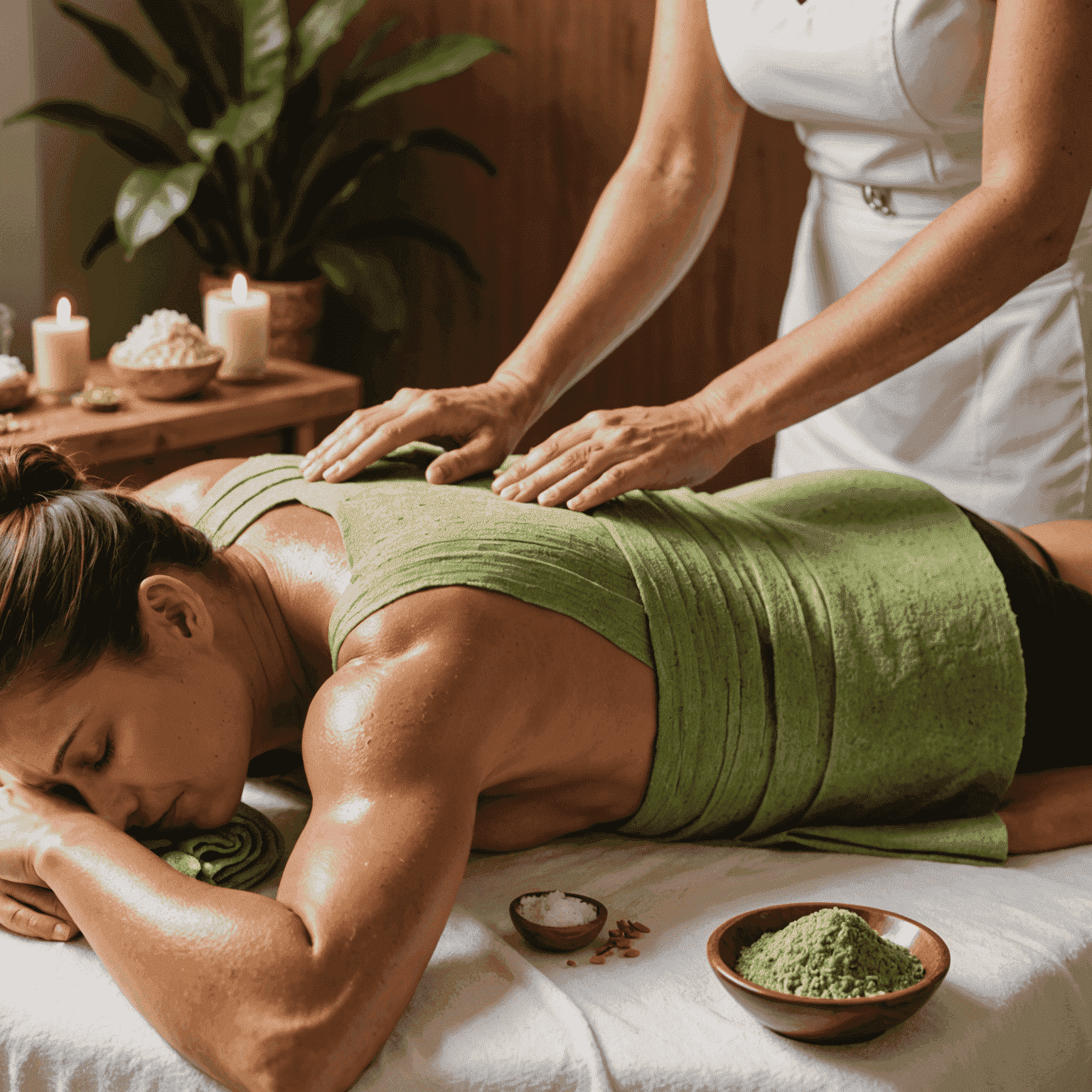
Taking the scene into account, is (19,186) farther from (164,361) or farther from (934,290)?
(934,290)

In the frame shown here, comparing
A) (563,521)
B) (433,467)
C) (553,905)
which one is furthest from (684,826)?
(433,467)

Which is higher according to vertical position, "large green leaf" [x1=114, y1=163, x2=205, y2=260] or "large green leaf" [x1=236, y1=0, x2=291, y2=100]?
"large green leaf" [x1=236, y1=0, x2=291, y2=100]

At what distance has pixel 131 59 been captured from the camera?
294cm

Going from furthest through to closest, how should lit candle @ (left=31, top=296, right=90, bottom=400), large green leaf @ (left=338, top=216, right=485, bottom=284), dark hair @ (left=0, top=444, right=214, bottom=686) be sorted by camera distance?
1. large green leaf @ (left=338, top=216, right=485, bottom=284)
2. lit candle @ (left=31, top=296, right=90, bottom=400)
3. dark hair @ (left=0, top=444, right=214, bottom=686)

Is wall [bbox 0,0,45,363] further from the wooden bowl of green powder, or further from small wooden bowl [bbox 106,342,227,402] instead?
the wooden bowl of green powder

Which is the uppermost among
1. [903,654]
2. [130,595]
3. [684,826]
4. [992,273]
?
[992,273]

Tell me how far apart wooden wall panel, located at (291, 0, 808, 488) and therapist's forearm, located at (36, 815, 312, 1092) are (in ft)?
7.38

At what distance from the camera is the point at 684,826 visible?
1373mm

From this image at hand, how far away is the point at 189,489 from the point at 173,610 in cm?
35

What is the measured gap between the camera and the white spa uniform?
1688 millimetres

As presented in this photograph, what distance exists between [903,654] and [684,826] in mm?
290

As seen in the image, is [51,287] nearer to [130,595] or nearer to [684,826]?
[130,595]

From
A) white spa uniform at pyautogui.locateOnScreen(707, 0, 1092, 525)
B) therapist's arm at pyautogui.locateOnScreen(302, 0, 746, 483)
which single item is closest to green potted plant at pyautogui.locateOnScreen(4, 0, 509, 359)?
therapist's arm at pyautogui.locateOnScreen(302, 0, 746, 483)

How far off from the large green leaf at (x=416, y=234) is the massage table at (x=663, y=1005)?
212cm
